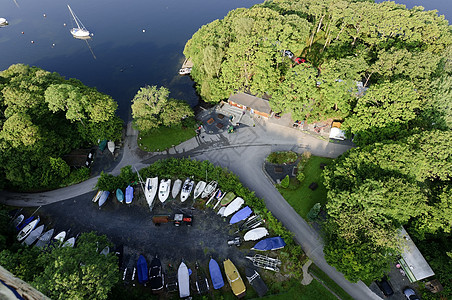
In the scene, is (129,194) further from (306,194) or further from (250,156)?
(306,194)

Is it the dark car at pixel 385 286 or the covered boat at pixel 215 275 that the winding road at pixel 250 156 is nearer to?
the dark car at pixel 385 286

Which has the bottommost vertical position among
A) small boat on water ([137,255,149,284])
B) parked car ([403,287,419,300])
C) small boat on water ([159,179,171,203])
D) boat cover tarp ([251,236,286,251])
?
small boat on water ([137,255,149,284])

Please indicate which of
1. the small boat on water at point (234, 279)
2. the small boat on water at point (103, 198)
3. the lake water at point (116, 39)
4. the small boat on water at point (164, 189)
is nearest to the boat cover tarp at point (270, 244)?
the small boat on water at point (234, 279)

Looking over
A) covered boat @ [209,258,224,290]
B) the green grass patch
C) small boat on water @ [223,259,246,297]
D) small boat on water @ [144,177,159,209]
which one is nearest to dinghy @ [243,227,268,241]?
small boat on water @ [223,259,246,297]

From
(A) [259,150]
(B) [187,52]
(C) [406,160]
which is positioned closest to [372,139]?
(C) [406,160]

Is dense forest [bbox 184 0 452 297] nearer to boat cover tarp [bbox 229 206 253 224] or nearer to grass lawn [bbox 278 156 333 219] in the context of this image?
grass lawn [bbox 278 156 333 219]
